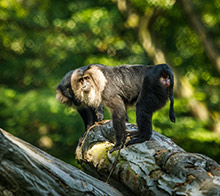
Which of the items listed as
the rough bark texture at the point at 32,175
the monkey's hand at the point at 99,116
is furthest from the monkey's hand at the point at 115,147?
the monkey's hand at the point at 99,116

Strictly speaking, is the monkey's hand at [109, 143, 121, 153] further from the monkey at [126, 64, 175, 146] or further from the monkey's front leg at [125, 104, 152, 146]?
the monkey at [126, 64, 175, 146]

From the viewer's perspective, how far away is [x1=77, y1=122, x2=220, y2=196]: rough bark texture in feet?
11.2

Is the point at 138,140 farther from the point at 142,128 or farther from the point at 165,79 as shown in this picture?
the point at 165,79

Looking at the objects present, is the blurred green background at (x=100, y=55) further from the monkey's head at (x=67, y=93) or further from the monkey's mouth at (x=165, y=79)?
the monkey's mouth at (x=165, y=79)

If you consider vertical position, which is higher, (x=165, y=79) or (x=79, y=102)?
(x=165, y=79)

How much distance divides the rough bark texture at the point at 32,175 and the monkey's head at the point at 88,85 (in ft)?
7.74

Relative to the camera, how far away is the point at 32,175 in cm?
297

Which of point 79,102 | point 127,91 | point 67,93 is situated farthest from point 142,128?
point 67,93

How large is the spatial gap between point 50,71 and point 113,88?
339 inches

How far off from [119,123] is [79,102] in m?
1.19

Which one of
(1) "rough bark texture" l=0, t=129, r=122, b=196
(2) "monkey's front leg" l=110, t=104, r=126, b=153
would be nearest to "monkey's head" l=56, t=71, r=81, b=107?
(2) "monkey's front leg" l=110, t=104, r=126, b=153

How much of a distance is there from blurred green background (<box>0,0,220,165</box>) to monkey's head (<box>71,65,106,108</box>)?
15.4 ft

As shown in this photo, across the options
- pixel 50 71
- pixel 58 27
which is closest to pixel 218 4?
pixel 58 27

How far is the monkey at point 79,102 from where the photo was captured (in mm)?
5727
